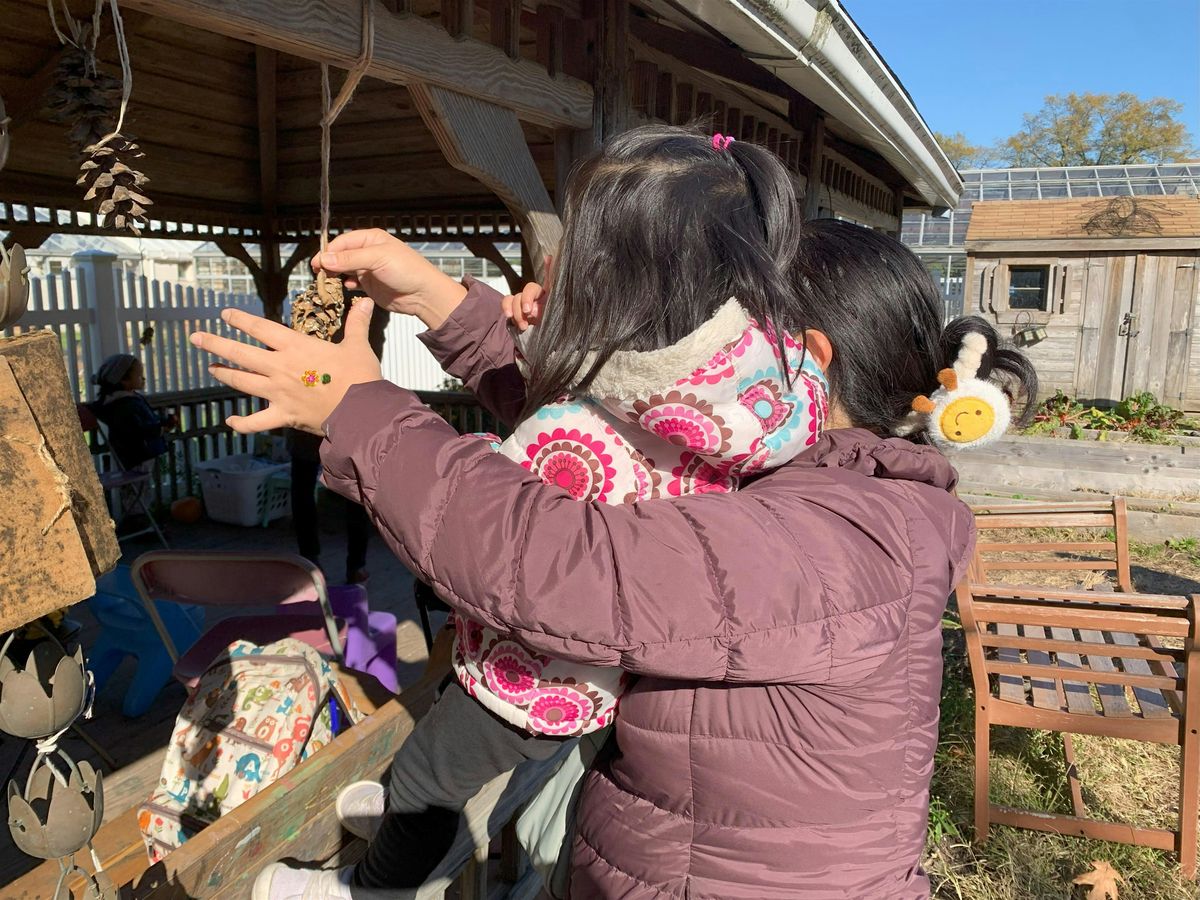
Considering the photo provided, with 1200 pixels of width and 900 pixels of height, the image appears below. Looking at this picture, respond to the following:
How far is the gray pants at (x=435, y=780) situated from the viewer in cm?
130

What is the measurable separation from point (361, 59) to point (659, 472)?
1440 mm

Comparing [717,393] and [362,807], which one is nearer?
[717,393]

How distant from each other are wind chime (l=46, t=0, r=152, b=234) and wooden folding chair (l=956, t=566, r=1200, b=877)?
108 inches

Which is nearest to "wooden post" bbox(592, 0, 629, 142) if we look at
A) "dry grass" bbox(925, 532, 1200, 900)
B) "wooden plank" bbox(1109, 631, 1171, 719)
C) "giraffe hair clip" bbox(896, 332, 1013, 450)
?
"giraffe hair clip" bbox(896, 332, 1013, 450)

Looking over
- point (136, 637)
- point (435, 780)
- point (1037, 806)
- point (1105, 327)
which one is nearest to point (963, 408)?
point (435, 780)

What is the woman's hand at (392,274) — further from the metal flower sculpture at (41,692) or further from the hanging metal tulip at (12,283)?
the metal flower sculpture at (41,692)

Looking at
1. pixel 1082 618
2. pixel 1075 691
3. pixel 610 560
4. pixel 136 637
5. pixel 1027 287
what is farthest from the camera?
pixel 1027 287

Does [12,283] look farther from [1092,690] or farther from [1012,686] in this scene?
[1092,690]

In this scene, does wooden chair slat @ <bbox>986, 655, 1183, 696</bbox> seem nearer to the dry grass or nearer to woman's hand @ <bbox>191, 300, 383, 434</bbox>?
the dry grass

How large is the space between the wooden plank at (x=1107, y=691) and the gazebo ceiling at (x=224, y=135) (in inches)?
178

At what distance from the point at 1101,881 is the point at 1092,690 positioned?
0.74 m

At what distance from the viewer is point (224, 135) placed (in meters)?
6.84

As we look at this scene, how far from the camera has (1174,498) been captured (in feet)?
23.1

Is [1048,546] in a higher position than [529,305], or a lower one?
lower
